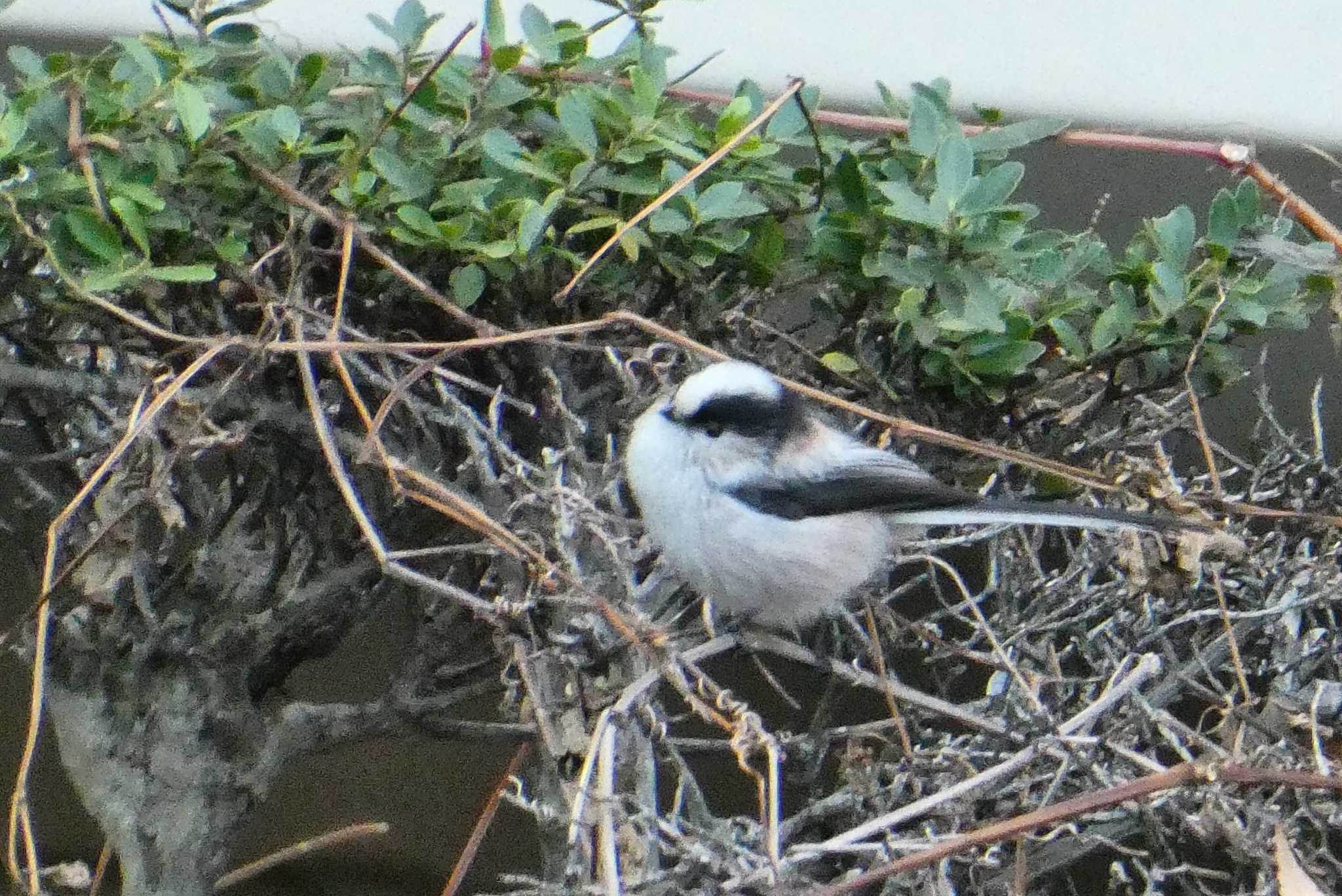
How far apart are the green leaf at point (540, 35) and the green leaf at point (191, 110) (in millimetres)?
286

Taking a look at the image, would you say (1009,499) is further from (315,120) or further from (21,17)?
(21,17)

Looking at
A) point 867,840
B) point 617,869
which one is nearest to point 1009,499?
point 867,840

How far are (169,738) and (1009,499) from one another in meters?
0.82

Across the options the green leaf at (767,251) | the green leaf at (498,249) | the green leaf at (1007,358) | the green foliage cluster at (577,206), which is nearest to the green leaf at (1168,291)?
the green foliage cluster at (577,206)

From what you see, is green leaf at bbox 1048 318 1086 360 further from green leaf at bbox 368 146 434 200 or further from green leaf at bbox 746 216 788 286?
green leaf at bbox 368 146 434 200

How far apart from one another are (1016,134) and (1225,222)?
0.68ft

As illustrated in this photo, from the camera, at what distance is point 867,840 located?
97 cm

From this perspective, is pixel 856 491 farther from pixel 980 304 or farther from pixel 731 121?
pixel 731 121

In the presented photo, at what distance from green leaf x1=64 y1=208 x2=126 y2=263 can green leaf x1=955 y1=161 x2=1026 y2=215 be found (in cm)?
67

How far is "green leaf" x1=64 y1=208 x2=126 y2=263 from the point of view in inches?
37.1

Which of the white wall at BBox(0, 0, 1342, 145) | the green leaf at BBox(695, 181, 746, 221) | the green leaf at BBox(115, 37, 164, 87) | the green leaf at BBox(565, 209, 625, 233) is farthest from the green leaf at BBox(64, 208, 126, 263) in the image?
the white wall at BBox(0, 0, 1342, 145)

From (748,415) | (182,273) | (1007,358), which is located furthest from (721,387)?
(182,273)

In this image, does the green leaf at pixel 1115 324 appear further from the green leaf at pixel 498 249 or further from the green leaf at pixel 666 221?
the green leaf at pixel 498 249

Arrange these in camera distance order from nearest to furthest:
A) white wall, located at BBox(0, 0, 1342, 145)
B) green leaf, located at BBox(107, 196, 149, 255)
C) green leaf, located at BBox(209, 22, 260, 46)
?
green leaf, located at BBox(107, 196, 149, 255) < green leaf, located at BBox(209, 22, 260, 46) < white wall, located at BBox(0, 0, 1342, 145)
